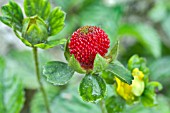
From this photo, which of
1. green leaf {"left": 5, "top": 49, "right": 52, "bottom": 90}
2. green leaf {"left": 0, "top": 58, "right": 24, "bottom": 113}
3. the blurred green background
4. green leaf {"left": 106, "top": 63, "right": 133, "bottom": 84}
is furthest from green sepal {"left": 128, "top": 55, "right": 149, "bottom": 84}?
green leaf {"left": 5, "top": 49, "right": 52, "bottom": 90}

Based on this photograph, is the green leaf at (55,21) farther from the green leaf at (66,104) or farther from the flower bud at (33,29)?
the green leaf at (66,104)

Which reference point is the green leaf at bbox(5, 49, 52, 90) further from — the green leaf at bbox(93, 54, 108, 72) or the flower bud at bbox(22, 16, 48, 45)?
the green leaf at bbox(93, 54, 108, 72)

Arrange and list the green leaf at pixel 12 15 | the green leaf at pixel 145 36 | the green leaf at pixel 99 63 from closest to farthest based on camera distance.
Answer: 1. the green leaf at pixel 99 63
2. the green leaf at pixel 12 15
3. the green leaf at pixel 145 36

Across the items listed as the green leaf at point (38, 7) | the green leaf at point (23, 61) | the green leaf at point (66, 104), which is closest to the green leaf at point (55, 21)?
the green leaf at point (38, 7)

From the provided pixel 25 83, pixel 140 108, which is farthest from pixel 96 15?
pixel 140 108

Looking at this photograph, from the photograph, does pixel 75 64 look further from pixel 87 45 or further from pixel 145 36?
pixel 145 36

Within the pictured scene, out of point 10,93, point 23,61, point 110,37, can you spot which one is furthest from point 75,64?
point 23,61

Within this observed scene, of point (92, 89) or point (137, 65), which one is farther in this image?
point (137, 65)
